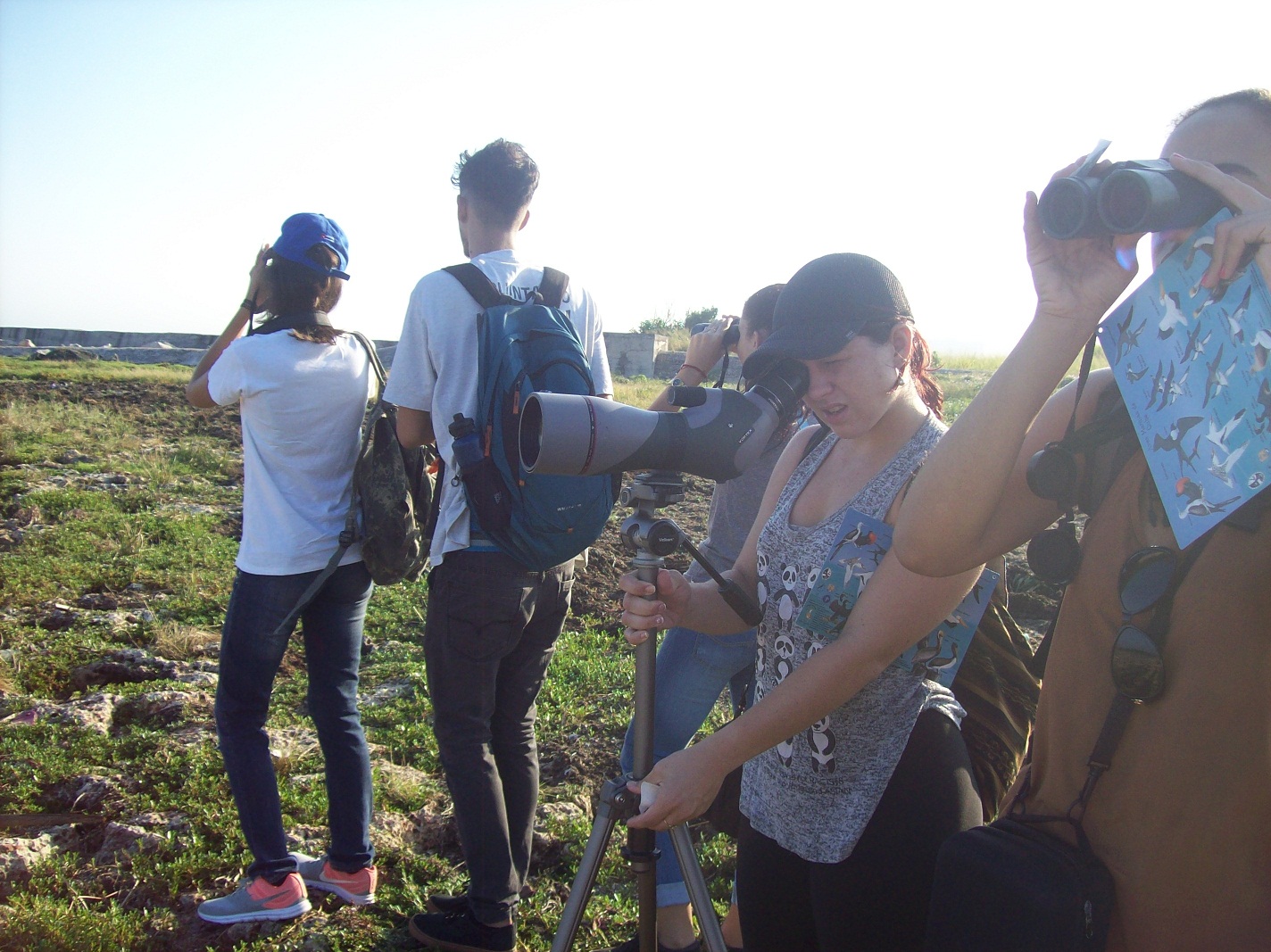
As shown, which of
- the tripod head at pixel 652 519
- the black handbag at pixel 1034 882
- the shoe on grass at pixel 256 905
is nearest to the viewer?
the black handbag at pixel 1034 882

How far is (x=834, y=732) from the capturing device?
70.5 inches

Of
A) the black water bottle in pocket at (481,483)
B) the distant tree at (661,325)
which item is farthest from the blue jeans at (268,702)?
the distant tree at (661,325)

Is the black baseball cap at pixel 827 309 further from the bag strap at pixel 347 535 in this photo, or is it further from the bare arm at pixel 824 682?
the bag strap at pixel 347 535

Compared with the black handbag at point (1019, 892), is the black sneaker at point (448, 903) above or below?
below

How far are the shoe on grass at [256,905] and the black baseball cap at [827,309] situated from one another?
219cm

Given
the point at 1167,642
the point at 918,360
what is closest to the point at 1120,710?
the point at 1167,642

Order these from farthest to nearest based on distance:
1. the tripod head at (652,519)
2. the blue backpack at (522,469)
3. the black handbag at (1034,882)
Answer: the blue backpack at (522,469)
the tripod head at (652,519)
the black handbag at (1034,882)

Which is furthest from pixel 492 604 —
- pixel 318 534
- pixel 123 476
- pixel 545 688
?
pixel 123 476

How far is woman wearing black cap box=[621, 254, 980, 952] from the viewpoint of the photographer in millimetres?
1609

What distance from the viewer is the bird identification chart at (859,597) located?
1.73 metres

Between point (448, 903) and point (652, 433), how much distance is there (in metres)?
1.94

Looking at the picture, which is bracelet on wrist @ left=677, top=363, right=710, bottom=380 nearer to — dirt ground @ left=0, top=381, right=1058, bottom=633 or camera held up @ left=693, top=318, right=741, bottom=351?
camera held up @ left=693, top=318, right=741, bottom=351

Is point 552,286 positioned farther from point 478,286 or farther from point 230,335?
point 230,335

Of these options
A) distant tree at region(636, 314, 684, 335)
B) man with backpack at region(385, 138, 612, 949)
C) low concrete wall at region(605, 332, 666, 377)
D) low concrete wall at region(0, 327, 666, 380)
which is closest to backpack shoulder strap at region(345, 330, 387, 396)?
man with backpack at region(385, 138, 612, 949)
